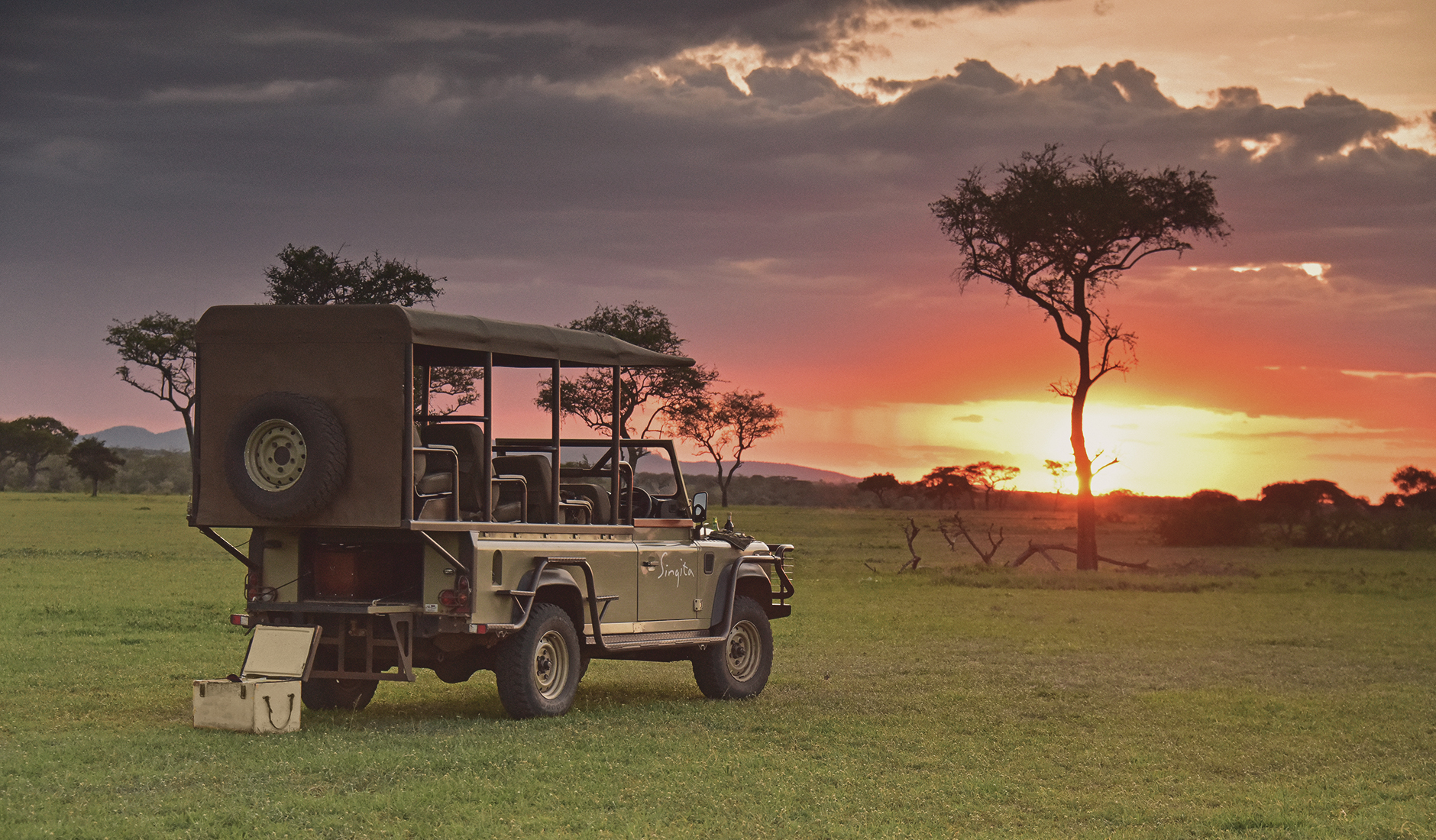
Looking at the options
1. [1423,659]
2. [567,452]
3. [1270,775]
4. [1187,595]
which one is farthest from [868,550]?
[1270,775]

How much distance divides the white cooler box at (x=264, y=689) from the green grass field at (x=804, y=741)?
0.18m

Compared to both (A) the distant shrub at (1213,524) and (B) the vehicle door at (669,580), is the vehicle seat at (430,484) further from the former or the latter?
(A) the distant shrub at (1213,524)

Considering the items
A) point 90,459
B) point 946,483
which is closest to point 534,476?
point 90,459

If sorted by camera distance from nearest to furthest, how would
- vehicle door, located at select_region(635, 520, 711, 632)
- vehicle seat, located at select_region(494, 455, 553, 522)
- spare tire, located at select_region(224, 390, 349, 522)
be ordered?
spare tire, located at select_region(224, 390, 349, 522) → vehicle seat, located at select_region(494, 455, 553, 522) → vehicle door, located at select_region(635, 520, 711, 632)

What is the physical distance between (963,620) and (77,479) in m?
99.3

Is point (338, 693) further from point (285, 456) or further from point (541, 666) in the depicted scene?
point (285, 456)

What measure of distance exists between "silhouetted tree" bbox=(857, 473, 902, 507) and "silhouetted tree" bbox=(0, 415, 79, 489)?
186 feet

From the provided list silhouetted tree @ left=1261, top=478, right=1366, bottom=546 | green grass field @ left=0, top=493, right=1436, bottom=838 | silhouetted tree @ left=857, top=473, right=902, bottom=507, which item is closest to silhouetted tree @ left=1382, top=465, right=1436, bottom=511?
silhouetted tree @ left=1261, top=478, right=1366, bottom=546

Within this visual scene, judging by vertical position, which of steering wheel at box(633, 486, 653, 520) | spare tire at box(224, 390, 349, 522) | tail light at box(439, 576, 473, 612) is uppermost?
spare tire at box(224, 390, 349, 522)

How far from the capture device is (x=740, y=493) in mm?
131625

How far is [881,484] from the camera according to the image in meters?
117

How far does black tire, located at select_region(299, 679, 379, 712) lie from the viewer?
13648 millimetres

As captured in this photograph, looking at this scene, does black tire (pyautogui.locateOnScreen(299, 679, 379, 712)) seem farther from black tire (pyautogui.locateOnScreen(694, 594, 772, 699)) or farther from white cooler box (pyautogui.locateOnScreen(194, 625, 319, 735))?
black tire (pyautogui.locateOnScreen(694, 594, 772, 699))

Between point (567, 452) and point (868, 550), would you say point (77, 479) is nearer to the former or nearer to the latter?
point (868, 550)
